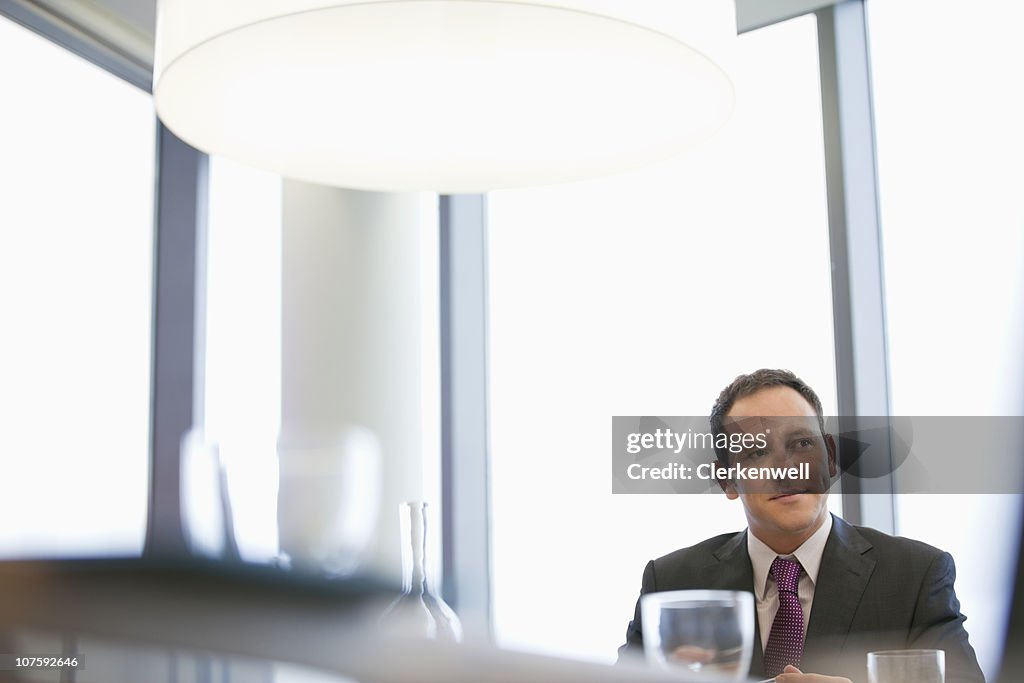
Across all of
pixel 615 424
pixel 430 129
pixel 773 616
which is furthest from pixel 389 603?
pixel 615 424

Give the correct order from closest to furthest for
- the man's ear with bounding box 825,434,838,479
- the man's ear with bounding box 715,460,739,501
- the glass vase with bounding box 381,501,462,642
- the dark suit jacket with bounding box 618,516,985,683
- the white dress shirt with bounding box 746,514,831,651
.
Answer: the glass vase with bounding box 381,501,462,642
the dark suit jacket with bounding box 618,516,985,683
the white dress shirt with bounding box 746,514,831,651
the man's ear with bounding box 715,460,739,501
the man's ear with bounding box 825,434,838,479

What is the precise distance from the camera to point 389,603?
26 cm

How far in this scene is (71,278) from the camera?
8.02 ft

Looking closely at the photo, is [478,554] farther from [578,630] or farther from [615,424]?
[615,424]

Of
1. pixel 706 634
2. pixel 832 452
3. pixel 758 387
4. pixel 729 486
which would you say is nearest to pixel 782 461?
pixel 758 387

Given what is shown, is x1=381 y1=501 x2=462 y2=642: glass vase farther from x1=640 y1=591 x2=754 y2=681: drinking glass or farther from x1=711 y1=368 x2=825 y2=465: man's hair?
x1=711 y1=368 x2=825 y2=465: man's hair

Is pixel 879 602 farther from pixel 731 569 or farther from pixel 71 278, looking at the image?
pixel 71 278

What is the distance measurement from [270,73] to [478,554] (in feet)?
6.97

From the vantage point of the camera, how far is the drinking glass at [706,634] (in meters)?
0.42

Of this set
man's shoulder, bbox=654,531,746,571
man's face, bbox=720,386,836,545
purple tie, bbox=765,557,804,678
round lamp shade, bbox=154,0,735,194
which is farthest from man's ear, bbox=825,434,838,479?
round lamp shade, bbox=154,0,735,194

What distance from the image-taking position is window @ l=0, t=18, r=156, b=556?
7.39ft

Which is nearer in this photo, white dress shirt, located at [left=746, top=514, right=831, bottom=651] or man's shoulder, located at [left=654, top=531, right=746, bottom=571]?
white dress shirt, located at [left=746, top=514, right=831, bottom=651]

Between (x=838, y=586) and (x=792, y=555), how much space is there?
9cm

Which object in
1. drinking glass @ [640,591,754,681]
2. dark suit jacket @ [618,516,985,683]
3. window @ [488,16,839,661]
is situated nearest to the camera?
drinking glass @ [640,591,754,681]
